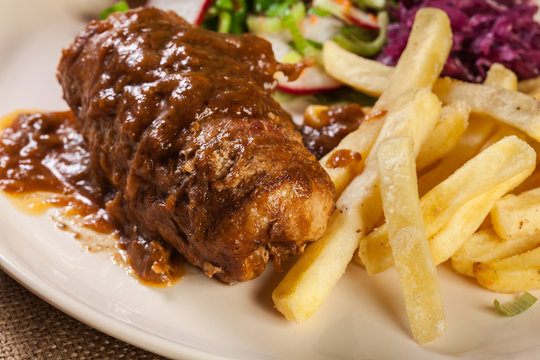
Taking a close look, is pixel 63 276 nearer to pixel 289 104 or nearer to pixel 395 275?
pixel 395 275

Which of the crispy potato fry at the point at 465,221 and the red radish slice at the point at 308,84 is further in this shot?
the red radish slice at the point at 308,84

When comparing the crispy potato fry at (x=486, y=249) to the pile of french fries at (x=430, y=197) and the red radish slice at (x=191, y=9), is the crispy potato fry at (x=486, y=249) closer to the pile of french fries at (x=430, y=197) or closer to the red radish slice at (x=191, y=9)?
the pile of french fries at (x=430, y=197)

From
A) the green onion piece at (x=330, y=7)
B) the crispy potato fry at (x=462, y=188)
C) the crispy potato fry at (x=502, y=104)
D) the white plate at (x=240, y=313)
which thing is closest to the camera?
the white plate at (x=240, y=313)

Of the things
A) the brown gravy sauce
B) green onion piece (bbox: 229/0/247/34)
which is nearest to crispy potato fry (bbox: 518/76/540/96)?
green onion piece (bbox: 229/0/247/34)

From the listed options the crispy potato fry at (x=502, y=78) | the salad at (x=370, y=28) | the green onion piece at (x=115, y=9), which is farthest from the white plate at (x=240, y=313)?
the green onion piece at (x=115, y=9)

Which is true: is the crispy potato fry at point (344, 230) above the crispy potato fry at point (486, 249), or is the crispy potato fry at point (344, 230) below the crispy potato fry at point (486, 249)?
above

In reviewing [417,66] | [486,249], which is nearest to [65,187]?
[417,66]

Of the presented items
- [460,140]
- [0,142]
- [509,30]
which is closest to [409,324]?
[460,140]

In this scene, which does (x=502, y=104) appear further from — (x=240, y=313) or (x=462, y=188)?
(x=240, y=313)

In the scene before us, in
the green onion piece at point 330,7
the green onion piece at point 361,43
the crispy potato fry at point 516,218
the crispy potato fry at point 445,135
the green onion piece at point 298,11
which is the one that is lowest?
the green onion piece at point 361,43
